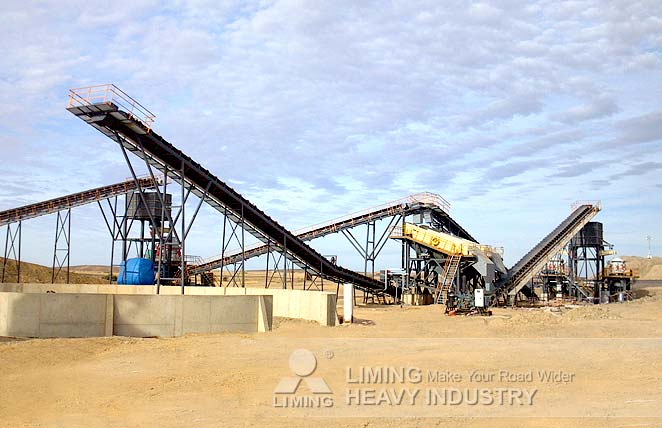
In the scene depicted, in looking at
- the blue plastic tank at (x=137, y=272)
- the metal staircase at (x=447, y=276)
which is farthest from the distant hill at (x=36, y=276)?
the metal staircase at (x=447, y=276)

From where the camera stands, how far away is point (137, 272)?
3622 centimetres

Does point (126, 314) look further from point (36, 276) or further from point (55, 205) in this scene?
point (36, 276)

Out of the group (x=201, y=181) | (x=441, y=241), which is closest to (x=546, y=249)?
(x=441, y=241)

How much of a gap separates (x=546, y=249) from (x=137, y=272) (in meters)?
28.5

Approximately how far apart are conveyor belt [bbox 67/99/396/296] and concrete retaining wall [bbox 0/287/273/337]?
26.8ft

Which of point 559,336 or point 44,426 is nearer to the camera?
point 44,426

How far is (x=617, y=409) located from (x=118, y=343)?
530 inches

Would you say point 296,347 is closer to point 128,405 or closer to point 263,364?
point 263,364

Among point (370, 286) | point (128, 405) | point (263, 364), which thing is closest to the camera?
point (128, 405)

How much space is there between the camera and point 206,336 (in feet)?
63.9

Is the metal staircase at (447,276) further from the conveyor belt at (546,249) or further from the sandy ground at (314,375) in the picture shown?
the sandy ground at (314,375)

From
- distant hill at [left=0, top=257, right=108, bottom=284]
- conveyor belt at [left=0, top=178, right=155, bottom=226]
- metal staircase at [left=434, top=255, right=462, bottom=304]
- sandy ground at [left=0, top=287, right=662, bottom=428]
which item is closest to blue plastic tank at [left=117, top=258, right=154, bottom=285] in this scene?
conveyor belt at [left=0, top=178, right=155, bottom=226]

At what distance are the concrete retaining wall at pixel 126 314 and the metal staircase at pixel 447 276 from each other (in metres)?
19.5

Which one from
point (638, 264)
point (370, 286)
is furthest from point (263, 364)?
point (638, 264)
